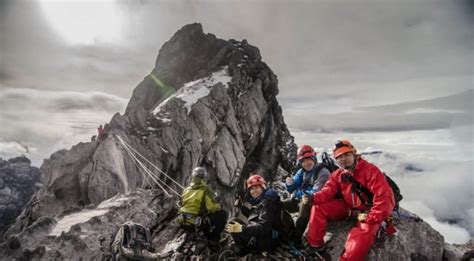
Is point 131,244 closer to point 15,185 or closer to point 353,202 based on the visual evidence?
point 353,202

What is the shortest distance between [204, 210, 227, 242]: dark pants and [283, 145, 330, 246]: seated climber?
2020 mm

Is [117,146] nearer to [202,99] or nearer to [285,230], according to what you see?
[202,99]

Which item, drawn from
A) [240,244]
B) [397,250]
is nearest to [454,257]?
[397,250]

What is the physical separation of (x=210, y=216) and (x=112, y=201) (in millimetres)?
3954

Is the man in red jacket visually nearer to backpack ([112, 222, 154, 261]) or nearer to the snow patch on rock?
backpack ([112, 222, 154, 261])

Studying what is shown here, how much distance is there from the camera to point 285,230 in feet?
25.9

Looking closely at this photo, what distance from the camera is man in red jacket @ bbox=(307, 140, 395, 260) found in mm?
6598

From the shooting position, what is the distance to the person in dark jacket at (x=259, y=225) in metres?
7.42

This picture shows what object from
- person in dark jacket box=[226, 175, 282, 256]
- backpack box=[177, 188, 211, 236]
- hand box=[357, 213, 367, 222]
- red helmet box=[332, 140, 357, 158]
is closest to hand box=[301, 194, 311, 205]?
person in dark jacket box=[226, 175, 282, 256]

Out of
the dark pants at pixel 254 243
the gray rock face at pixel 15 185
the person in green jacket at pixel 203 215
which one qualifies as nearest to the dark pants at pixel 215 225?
the person in green jacket at pixel 203 215

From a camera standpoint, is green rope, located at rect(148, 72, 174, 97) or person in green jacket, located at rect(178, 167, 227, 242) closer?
person in green jacket, located at rect(178, 167, 227, 242)

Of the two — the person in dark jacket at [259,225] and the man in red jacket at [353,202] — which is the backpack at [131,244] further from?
the man in red jacket at [353,202]

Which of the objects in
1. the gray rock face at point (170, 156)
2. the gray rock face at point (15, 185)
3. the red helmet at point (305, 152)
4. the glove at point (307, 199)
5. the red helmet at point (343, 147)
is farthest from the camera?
the gray rock face at point (15, 185)

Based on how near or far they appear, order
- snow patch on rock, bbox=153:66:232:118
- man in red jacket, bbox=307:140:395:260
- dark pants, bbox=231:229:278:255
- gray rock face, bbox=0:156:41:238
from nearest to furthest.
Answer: man in red jacket, bbox=307:140:395:260
dark pants, bbox=231:229:278:255
snow patch on rock, bbox=153:66:232:118
gray rock face, bbox=0:156:41:238
